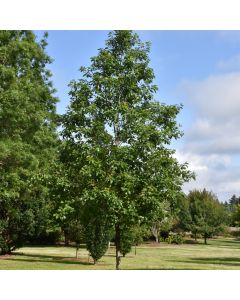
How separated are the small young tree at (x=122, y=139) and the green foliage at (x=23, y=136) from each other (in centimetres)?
176

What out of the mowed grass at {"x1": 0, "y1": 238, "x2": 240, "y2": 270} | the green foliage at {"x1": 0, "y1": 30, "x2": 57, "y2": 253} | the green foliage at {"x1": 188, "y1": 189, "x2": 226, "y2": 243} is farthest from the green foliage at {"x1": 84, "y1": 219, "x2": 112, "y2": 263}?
the green foliage at {"x1": 188, "y1": 189, "x2": 226, "y2": 243}

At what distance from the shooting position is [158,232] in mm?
58844

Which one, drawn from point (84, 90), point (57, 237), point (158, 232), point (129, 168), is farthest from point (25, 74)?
point (158, 232)

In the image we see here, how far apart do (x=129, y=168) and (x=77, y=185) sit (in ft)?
5.62

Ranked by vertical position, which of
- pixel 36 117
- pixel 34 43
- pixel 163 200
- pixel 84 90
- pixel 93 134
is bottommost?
pixel 163 200

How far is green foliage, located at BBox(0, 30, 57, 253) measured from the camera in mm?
19953

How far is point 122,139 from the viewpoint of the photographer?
12469mm

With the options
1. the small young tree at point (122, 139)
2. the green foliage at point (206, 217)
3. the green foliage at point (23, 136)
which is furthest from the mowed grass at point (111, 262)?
the green foliage at point (206, 217)

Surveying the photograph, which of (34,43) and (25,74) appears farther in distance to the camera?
(34,43)

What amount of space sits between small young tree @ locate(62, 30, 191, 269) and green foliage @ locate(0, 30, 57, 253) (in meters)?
1.76

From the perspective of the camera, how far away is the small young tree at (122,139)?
1180 centimetres

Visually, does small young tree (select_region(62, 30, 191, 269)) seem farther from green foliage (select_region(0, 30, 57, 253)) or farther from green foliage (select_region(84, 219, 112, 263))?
green foliage (select_region(84, 219, 112, 263))

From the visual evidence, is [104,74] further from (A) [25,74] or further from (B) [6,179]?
(A) [25,74]

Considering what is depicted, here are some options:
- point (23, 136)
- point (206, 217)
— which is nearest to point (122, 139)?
point (23, 136)
